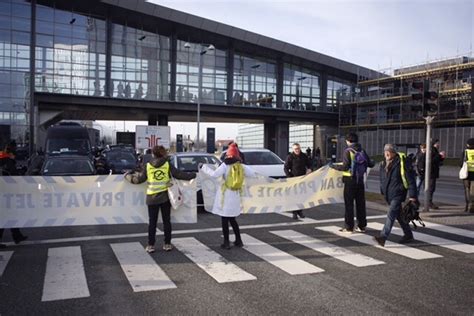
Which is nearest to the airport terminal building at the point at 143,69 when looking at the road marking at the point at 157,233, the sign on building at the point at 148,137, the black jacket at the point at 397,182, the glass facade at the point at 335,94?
the glass facade at the point at 335,94

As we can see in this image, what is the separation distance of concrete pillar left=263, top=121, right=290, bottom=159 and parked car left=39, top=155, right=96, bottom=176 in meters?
38.1

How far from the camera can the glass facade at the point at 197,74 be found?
46.4m

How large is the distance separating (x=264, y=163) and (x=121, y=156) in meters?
10.6

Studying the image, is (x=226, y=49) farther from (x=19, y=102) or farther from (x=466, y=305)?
(x=466, y=305)

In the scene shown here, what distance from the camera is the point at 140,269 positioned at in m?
A: 6.78

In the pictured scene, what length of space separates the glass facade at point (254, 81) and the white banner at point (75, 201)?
39.4m

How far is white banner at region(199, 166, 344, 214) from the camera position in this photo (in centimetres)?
1005

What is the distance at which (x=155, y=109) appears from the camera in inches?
1777

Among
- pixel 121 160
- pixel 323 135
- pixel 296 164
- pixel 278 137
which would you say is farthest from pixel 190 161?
pixel 323 135

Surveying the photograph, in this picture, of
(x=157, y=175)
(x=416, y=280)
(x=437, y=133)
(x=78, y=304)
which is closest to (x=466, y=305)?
(x=416, y=280)

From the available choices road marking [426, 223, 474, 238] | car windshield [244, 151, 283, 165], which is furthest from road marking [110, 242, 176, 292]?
car windshield [244, 151, 283, 165]

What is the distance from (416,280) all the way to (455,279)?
0.52 m

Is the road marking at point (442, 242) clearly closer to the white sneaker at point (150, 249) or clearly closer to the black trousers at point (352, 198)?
the black trousers at point (352, 198)

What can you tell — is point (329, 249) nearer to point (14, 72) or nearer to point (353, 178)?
point (353, 178)
